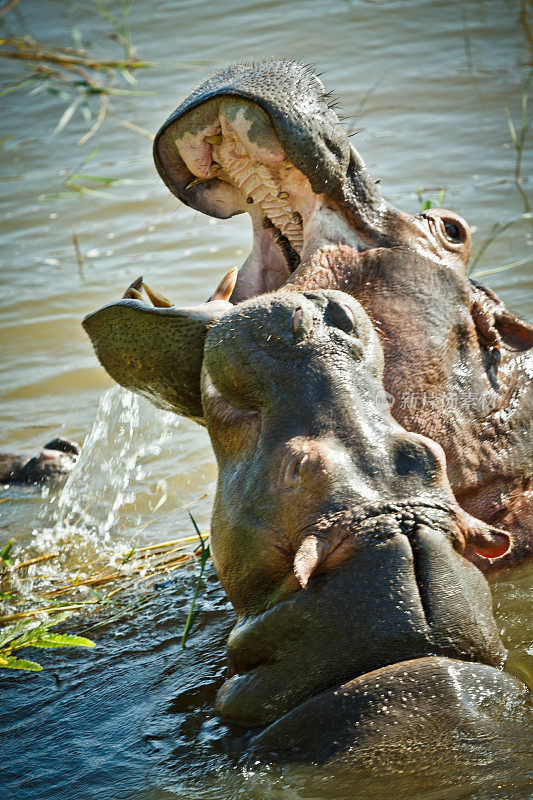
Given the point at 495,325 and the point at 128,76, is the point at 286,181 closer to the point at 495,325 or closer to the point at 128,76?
the point at 495,325

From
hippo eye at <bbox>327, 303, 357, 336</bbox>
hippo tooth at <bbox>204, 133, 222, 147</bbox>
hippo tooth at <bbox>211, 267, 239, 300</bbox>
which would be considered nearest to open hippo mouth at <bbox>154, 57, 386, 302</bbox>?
hippo tooth at <bbox>204, 133, 222, 147</bbox>

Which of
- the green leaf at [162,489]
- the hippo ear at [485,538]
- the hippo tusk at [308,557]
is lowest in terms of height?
the green leaf at [162,489]

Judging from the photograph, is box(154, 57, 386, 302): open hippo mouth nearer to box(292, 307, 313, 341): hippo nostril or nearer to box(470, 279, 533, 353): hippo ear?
box(470, 279, 533, 353): hippo ear

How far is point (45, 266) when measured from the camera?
7348 mm

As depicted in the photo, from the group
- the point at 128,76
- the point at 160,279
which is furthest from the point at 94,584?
the point at 128,76

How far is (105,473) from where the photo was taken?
485cm

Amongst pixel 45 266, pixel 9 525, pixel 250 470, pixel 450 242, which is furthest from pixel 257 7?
pixel 250 470

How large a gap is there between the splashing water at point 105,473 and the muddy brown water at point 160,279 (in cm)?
1

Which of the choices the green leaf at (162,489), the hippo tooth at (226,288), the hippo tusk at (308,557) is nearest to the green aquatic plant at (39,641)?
the hippo tusk at (308,557)

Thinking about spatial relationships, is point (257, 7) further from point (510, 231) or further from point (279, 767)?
point (279, 767)

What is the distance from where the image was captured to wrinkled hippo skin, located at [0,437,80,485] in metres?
4.83

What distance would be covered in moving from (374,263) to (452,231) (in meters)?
0.34

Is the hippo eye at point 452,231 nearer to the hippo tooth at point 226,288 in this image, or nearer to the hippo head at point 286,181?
the hippo head at point 286,181

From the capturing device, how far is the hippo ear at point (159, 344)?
103 inches
